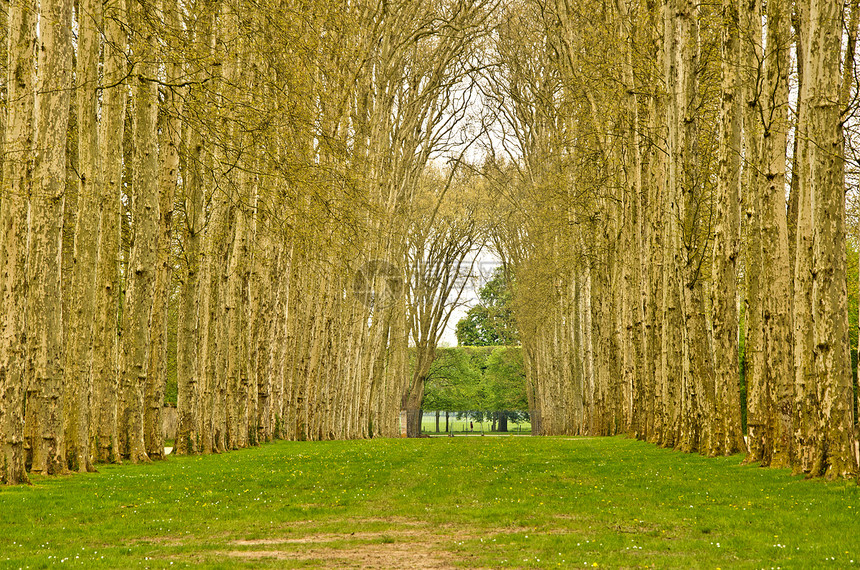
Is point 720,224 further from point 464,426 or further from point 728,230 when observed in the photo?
point 464,426

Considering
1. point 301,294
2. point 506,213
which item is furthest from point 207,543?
point 506,213

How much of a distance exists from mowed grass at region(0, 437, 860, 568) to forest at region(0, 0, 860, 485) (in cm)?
166

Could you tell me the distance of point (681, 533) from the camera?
8.24m

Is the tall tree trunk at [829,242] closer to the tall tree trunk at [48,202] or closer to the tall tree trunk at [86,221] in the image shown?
the tall tree trunk at [48,202]

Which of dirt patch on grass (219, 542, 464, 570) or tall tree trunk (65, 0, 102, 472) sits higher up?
tall tree trunk (65, 0, 102, 472)

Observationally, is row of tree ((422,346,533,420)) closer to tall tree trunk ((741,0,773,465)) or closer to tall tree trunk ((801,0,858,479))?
tall tree trunk ((741,0,773,465))

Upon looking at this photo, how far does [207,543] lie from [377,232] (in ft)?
88.3

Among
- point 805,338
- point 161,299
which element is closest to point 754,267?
point 805,338

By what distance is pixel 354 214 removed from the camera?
20.5m

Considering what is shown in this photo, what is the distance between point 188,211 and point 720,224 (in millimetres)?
13508

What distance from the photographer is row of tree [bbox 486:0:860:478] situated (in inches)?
429

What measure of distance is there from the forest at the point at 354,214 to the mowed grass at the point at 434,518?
1.66 metres
